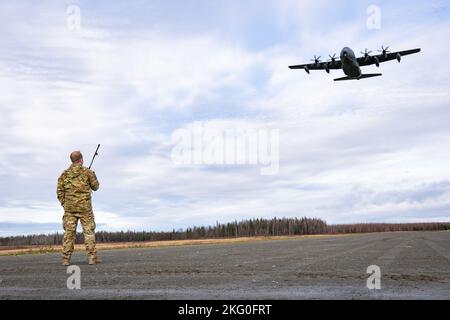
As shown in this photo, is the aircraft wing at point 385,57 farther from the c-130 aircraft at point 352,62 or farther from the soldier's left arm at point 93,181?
the soldier's left arm at point 93,181

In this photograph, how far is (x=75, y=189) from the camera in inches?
506

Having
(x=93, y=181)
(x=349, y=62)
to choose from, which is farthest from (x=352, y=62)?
(x=93, y=181)

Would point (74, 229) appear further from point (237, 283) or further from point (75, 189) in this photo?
point (237, 283)

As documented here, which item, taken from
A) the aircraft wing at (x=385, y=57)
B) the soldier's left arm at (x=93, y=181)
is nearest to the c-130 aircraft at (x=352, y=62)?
the aircraft wing at (x=385, y=57)

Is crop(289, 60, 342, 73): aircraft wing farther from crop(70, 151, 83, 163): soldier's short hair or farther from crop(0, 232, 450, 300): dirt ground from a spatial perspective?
crop(0, 232, 450, 300): dirt ground

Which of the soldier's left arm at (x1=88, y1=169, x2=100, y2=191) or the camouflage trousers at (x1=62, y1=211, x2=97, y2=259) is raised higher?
the soldier's left arm at (x1=88, y1=169, x2=100, y2=191)

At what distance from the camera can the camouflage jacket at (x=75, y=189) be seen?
12797 mm

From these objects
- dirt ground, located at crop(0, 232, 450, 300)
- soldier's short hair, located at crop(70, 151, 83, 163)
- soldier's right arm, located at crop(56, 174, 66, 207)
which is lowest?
dirt ground, located at crop(0, 232, 450, 300)

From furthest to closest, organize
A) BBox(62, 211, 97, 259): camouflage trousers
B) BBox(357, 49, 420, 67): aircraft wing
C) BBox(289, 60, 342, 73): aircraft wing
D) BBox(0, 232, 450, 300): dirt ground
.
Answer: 1. BBox(289, 60, 342, 73): aircraft wing
2. BBox(357, 49, 420, 67): aircraft wing
3. BBox(62, 211, 97, 259): camouflage trousers
4. BBox(0, 232, 450, 300): dirt ground

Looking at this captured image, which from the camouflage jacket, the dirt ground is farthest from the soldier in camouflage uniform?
the dirt ground

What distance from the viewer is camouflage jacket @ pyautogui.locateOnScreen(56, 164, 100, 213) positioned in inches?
504

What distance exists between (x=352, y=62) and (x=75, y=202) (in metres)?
39.7
